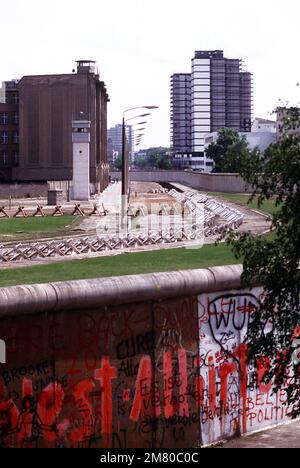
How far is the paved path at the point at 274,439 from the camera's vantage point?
41.4ft

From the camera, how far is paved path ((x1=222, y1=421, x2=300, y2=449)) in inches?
496

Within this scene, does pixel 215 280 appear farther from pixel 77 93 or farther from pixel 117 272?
pixel 77 93

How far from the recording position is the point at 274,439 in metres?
13.0

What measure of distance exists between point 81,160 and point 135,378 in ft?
234

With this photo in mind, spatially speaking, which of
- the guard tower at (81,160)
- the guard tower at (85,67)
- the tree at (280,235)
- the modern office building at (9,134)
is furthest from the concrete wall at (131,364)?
the modern office building at (9,134)

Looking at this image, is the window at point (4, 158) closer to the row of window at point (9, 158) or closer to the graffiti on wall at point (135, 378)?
the row of window at point (9, 158)

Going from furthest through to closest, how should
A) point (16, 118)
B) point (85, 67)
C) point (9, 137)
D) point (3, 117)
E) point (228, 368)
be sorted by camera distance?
point (3, 117)
point (16, 118)
point (9, 137)
point (85, 67)
point (228, 368)

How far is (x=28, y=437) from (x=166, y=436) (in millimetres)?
2532

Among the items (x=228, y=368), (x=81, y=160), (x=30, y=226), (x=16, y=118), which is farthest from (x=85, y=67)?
(x=228, y=368)

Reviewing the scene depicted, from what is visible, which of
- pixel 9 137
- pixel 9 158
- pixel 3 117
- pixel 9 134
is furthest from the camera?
pixel 3 117

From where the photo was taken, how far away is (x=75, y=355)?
1064 cm

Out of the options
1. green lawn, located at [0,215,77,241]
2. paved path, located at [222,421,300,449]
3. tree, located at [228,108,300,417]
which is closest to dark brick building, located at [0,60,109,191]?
green lawn, located at [0,215,77,241]

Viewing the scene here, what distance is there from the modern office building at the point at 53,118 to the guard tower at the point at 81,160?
1186 inches

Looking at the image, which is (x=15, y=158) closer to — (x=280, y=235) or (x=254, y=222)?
(x=254, y=222)
